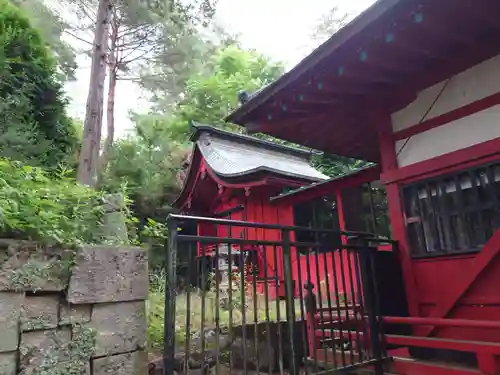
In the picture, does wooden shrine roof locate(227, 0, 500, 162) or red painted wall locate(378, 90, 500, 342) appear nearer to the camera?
wooden shrine roof locate(227, 0, 500, 162)

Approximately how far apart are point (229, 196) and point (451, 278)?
7.09 m

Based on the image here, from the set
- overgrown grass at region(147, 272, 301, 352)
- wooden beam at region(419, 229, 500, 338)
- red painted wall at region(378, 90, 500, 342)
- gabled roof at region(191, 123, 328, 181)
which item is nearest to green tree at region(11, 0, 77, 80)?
gabled roof at region(191, 123, 328, 181)

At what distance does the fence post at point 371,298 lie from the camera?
311 cm

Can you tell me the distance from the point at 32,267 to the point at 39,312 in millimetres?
289

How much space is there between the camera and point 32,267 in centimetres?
228

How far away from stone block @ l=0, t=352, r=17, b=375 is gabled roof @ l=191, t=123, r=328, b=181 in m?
6.63

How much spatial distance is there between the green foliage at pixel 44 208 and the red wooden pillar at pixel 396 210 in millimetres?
2899

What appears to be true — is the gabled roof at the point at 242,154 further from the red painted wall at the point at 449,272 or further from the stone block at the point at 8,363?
the stone block at the point at 8,363

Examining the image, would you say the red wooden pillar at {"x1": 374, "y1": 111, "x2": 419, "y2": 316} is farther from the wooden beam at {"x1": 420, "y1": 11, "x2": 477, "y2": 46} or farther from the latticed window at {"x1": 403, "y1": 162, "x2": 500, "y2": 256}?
the wooden beam at {"x1": 420, "y1": 11, "x2": 477, "y2": 46}

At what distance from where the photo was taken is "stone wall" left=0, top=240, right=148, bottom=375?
2.17 metres

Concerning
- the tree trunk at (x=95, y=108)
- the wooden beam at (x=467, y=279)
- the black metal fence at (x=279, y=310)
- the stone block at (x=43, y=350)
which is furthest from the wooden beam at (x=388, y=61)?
the tree trunk at (x=95, y=108)

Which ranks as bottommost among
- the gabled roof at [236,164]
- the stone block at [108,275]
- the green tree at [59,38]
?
the stone block at [108,275]

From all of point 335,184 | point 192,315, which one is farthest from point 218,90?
point 192,315

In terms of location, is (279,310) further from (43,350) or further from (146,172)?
(146,172)
